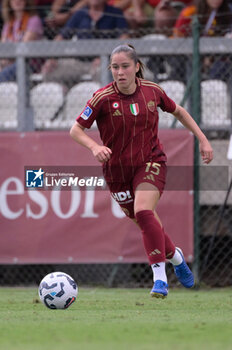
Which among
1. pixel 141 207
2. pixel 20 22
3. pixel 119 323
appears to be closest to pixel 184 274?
pixel 141 207

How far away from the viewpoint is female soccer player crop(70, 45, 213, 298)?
6.78 meters

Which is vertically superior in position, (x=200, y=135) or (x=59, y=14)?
(x=59, y=14)

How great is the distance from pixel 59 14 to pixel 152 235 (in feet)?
20.1

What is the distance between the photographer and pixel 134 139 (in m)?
6.98

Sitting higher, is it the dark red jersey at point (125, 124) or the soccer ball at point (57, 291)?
the dark red jersey at point (125, 124)

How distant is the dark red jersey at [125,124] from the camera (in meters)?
6.95

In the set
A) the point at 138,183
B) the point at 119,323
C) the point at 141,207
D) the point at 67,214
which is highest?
the point at 138,183

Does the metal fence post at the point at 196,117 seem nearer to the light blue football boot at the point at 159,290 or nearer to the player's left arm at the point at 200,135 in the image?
the player's left arm at the point at 200,135

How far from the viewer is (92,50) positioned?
10.2m

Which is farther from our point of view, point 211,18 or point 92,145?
point 211,18

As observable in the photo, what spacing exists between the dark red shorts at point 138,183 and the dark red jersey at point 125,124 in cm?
6

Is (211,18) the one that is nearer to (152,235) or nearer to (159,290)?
(152,235)

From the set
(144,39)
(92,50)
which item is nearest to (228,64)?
(144,39)

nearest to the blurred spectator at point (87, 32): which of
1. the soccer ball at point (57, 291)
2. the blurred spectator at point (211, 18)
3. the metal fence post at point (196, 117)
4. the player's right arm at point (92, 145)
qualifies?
the blurred spectator at point (211, 18)
